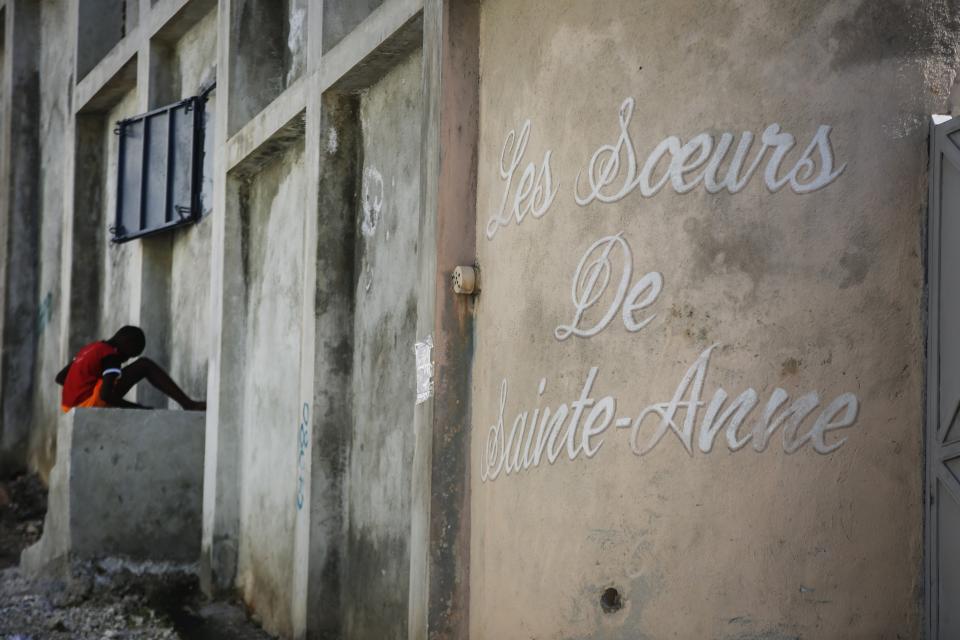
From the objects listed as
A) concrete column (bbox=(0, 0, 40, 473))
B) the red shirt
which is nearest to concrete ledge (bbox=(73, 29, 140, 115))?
concrete column (bbox=(0, 0, 40, 473))

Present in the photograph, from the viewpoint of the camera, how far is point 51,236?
15.3 meters

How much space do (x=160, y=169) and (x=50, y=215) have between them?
397cm

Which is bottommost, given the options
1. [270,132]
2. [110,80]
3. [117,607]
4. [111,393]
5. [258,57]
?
[117,607]

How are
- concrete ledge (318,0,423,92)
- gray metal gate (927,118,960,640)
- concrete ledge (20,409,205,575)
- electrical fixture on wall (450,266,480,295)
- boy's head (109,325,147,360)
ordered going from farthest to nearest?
boy's head (109,325,147,360), concrete ledge (20,409,205,575), concrete ledge (318,0,423,92), electrical fixture on wall (450,266,480,295), gray metal gate (927,118,960,640)

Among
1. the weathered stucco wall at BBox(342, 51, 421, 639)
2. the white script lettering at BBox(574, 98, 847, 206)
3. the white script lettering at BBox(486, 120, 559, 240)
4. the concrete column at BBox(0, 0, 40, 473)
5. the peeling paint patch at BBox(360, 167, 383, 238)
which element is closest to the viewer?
the white script lettering at BBox(574, 98, 847, 206)

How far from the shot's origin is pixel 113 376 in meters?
10.7

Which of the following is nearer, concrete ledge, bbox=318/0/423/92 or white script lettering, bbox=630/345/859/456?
white script lettering, bbox=630/345/859/456

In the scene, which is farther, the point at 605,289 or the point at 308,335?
the point at 308,335

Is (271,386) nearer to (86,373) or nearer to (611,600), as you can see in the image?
(86,373)

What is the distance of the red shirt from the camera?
1077 centimetres

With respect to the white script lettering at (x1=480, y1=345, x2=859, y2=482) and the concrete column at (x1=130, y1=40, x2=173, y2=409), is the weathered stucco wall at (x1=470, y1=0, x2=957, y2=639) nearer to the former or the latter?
the white script lettering at (x1=480, y1=345, x2=859, y2=482)

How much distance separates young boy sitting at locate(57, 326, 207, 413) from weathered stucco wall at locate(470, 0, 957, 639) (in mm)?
5131

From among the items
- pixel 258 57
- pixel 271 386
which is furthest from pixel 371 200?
pixel 258 57

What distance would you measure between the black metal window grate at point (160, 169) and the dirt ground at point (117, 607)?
3033 millimetres
